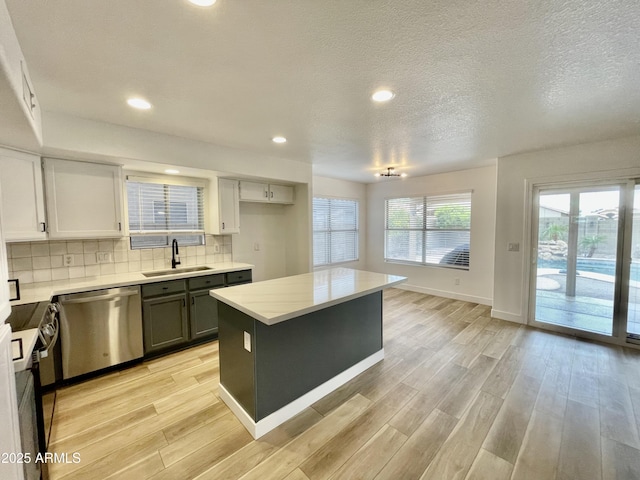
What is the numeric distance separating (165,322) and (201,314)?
1.29ft

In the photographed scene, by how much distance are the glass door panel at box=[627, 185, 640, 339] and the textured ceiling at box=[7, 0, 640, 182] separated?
95 cm

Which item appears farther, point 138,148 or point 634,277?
point 634,277

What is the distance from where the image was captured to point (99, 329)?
8.61 feet

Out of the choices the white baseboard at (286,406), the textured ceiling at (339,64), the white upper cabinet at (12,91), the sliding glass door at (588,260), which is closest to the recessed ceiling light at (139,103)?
the textured ceiling at (339,64)

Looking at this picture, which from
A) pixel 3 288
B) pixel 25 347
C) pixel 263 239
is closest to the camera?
pixel 3 288

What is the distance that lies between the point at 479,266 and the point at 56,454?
5670 millimetres

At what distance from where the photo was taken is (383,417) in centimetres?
208

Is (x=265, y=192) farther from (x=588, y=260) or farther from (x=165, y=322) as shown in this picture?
(x=588, y=260)

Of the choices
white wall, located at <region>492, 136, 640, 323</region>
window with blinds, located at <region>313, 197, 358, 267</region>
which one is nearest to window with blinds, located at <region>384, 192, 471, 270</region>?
window with blinds, located at <region>313, 197, 358, 267</region>

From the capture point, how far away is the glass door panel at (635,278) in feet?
10.3

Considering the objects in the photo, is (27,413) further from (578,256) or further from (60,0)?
(578,256)

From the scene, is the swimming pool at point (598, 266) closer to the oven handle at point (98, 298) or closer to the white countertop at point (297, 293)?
the white countertop at point (297, 293)

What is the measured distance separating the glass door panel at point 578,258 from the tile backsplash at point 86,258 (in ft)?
16.0

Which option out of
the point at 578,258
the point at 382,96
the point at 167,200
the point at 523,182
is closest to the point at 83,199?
the point at 167,200
